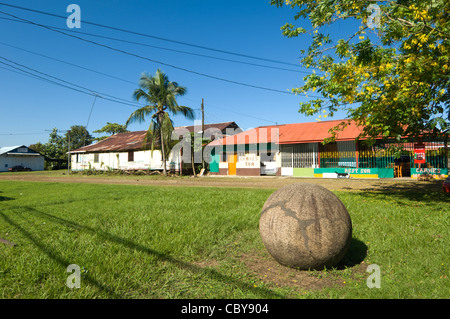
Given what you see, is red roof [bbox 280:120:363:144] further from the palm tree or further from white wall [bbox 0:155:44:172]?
white wall [bbox 0:155:44:172]

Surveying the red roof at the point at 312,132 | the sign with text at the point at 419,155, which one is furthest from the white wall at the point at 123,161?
the sign with text at the point at 419,155

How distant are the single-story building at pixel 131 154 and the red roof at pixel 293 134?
5.09 meters

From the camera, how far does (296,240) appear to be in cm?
386

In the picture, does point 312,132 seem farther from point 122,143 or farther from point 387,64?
point 122,143

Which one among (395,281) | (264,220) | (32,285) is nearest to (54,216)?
(32,285)

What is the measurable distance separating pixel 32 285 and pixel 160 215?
12.3ft

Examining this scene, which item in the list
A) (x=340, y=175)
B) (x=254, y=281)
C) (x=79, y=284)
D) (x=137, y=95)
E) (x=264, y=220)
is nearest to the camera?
(x=79, y=284)

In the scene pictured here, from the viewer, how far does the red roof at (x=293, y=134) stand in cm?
2075

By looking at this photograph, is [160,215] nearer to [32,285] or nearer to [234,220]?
[234,220]

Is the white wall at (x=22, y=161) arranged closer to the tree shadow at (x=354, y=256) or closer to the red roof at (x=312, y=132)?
the red roof at (x=312, y=132)

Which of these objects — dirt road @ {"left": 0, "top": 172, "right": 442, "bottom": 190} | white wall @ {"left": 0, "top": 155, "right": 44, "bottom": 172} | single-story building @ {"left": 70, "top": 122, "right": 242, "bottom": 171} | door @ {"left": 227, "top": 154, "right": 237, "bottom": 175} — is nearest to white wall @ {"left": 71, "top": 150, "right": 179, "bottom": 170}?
single-story building @ {"left": 70, "top": 122, "right": 242, "bottom": 171}

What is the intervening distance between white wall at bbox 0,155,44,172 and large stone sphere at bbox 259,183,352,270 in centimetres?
6220

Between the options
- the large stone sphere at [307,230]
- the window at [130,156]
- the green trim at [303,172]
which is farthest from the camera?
the window at [130,156]
